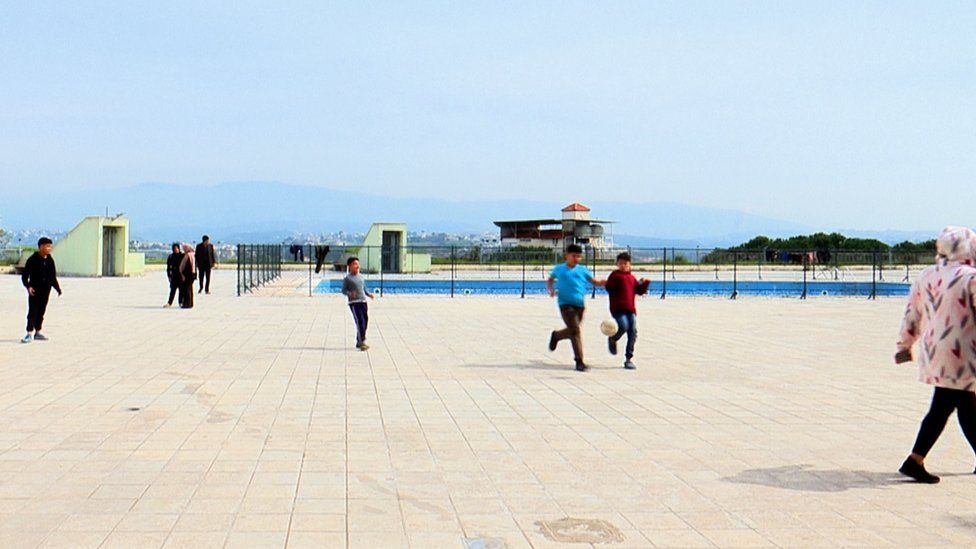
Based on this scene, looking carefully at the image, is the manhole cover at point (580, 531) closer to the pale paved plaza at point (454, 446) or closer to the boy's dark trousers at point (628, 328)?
the pale paved plaza at point (454, 446)

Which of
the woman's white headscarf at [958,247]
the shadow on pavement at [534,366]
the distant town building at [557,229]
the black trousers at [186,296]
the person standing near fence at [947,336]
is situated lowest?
the shadow on pavement at [534,366]

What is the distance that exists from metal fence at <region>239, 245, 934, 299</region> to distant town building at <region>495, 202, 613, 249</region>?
4279 centimetres

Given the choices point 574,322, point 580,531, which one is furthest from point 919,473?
point 574,322

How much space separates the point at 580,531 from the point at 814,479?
6.79 ft

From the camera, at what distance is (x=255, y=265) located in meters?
32.5

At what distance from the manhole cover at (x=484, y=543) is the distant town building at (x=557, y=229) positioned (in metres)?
92.2

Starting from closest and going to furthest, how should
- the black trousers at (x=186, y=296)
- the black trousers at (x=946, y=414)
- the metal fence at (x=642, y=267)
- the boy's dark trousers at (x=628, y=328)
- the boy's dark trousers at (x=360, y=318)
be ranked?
the black trousers at (x=946, y=414) → the boy's dark trousers at (x=628, y=328) → the boy's dark trousers at (x=360, y=318) → the black trousers at (x=186, y=296) → the metal fence at (x=642, y=267)

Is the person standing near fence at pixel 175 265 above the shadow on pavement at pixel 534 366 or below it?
above

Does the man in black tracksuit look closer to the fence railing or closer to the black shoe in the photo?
the black shoe

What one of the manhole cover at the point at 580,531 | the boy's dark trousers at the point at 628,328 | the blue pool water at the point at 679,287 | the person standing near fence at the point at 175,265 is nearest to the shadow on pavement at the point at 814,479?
the manhole cover at the point at 580,531

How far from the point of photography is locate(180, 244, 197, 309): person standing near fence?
21.9m

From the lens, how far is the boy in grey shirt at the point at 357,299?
14.4 metres

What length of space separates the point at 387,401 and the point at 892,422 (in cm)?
456

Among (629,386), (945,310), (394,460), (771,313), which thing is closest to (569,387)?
(629,386)
